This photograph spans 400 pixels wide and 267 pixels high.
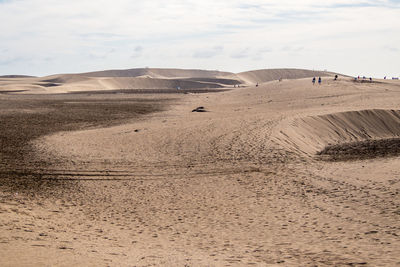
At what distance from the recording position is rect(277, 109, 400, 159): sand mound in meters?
16.6

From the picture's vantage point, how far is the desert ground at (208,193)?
7.01 m

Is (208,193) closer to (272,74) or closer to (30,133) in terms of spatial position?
(30,133)

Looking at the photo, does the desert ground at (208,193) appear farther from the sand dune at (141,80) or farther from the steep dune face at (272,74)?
the steep dune face at (272,74)

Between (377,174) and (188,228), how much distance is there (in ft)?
20.0

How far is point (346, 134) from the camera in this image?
67.4 ft

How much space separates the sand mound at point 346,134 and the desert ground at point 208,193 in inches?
3.0

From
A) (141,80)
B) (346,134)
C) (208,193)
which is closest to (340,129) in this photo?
(346,134)

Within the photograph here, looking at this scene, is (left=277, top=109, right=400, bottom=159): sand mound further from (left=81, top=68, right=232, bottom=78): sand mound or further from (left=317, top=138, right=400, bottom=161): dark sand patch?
(left=81, top=68, right=232, bottom=78): sand mound

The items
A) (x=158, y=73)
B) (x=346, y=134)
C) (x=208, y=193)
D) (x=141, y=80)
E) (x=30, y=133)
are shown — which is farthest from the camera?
(x=158, y=73)

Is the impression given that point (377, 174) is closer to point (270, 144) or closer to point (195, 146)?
point (270, 144)

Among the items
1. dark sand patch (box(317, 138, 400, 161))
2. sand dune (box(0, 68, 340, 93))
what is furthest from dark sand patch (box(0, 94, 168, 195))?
sand dune (box(0, 68, 340, 93))

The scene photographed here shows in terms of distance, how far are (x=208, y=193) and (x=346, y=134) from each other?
11.5m

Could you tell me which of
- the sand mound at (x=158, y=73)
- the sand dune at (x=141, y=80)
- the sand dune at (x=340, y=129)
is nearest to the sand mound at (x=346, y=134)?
the sand dune at (x=340, y=129)

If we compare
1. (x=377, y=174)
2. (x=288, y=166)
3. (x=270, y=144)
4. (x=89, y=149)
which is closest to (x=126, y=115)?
(x=89, y=149)
